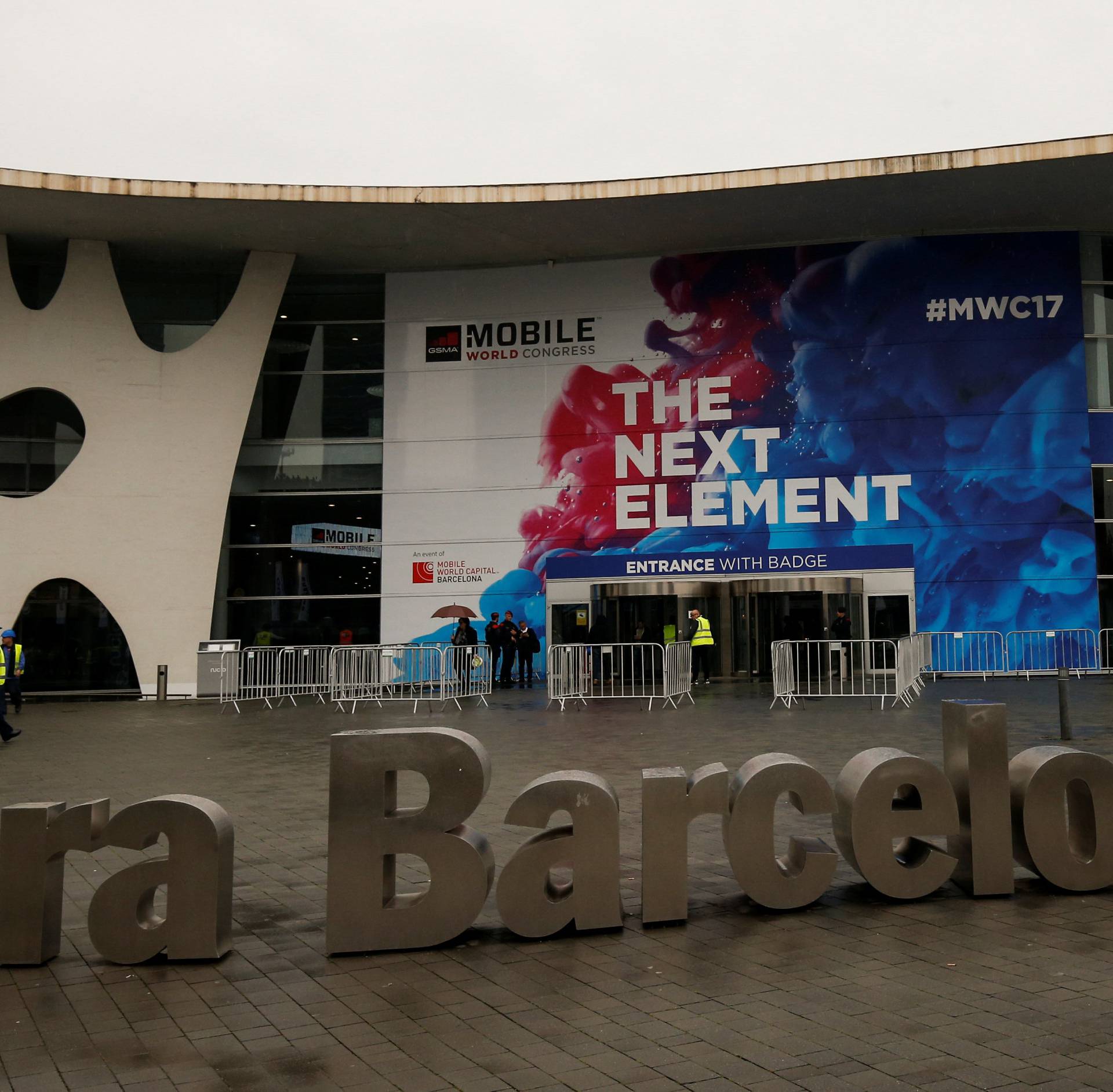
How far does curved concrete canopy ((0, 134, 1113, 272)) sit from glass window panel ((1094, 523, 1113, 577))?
7.04 m

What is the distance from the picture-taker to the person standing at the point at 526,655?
87.7 ft

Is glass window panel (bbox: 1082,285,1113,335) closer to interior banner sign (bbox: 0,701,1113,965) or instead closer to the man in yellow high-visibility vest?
the man in yellow high-visibility vest

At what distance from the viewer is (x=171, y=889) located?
6.06 metres

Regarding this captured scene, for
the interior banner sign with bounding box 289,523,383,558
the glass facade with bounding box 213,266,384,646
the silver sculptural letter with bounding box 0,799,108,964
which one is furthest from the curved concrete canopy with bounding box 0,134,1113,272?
the silver sculptural letter with bounding box 0,799,108,964

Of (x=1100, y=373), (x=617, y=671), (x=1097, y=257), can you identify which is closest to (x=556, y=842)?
(x=617, y=671)

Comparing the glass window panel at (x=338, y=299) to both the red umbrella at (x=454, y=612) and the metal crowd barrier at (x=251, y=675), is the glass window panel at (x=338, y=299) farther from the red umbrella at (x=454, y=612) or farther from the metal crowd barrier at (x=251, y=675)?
the metal crowd barrier at (x=251, y=675)

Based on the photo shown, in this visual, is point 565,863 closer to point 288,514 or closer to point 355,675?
point 355,675

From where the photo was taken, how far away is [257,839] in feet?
29.7

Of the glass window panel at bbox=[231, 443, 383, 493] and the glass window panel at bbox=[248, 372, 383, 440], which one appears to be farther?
the glass window panel at bbox=[248, 372, 383, 440]

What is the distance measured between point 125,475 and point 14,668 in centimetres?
627

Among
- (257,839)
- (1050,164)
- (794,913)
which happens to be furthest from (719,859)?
(1050,164)

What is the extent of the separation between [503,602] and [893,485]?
9776 mm

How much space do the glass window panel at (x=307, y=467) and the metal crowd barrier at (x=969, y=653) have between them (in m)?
14.2

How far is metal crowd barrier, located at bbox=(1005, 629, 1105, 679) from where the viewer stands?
2664 cm
